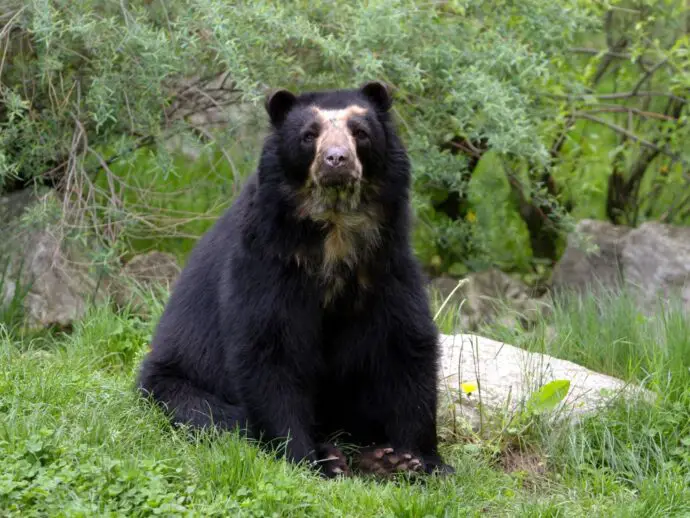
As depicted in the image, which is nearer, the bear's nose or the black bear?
the bear's nose

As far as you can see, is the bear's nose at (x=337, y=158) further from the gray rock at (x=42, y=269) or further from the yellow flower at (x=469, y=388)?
the gray rock at (x=42, y=269)

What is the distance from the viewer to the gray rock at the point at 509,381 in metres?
5.81

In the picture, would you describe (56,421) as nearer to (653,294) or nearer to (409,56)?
(409,56)

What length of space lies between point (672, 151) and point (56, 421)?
676cm

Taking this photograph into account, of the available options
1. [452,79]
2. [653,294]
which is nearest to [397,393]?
[452,79]

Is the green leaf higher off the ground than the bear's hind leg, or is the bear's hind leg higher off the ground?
the green leaf

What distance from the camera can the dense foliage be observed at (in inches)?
287

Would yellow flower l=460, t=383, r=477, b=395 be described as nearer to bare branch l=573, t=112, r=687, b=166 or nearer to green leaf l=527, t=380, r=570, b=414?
green leaf l=527, t=380, r=570, b=414

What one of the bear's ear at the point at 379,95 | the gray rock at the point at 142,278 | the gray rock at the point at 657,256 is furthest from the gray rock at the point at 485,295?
the bear's ear at the point at 379,95

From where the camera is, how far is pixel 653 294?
8.71m

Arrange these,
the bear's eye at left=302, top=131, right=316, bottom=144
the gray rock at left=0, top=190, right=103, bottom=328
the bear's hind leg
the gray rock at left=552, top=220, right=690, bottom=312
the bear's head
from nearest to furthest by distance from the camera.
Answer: the bear's head < the bear's eye at left=302, top=131, right=316, bottom=144 < the bear's hind leg < the gray rock at left=0, top=190, right=103, bottom=328 < the gray rock at left=552, top=220, right=690, bottom=312

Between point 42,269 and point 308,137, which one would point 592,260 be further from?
point 308,137

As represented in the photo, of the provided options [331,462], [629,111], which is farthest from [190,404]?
[629,111]

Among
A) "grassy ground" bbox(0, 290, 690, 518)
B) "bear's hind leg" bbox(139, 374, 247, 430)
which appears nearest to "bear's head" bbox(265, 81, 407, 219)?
"bear's hind leg" bbox(139, 374, 247, 430)
